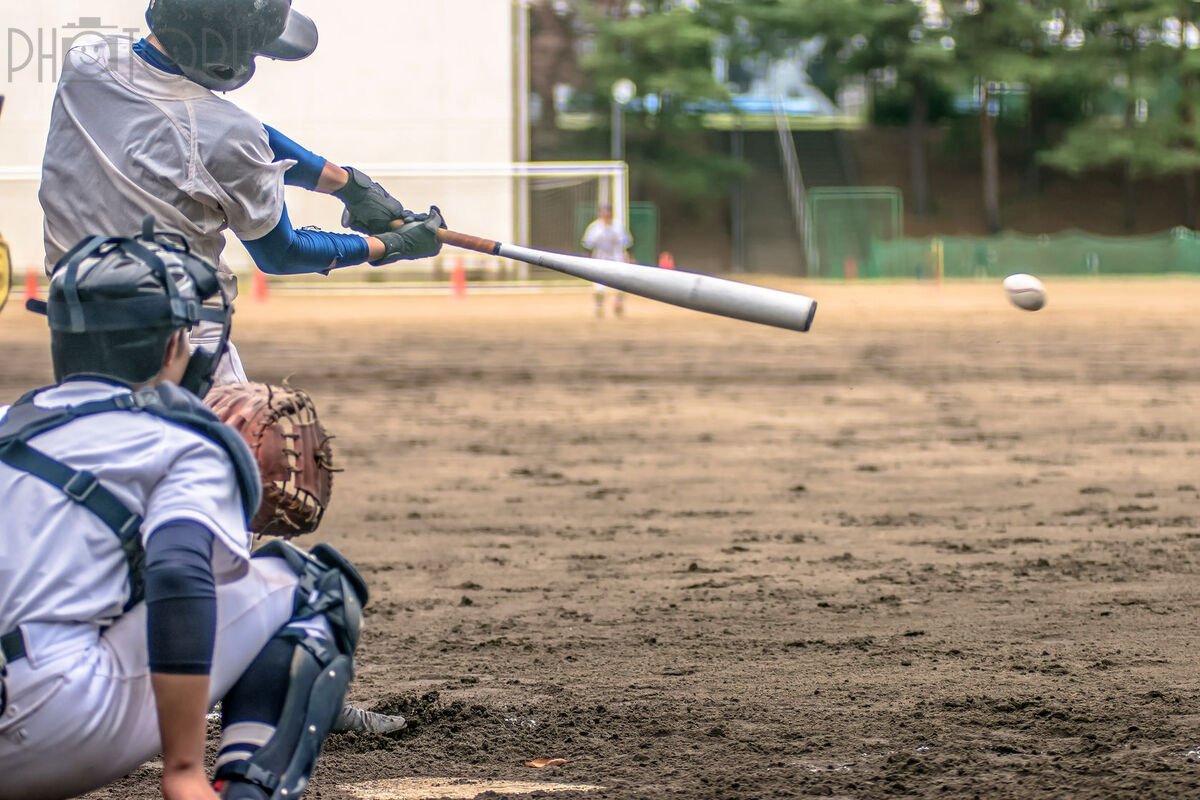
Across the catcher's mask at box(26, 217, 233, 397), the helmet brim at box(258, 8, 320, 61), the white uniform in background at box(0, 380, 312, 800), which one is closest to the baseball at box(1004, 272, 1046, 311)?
the helmet brim at box(258, 8, 320, 61)

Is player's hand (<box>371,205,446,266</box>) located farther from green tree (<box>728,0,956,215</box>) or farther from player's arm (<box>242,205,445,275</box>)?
green tree (<box>728,0,956,215</box>)

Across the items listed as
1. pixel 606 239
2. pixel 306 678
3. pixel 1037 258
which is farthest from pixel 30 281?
pixel 1037 258

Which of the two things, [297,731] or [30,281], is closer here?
[297,731]

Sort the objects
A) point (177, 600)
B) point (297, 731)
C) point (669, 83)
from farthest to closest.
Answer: point (669, 83)
point (297, 731)
point (177, 600)

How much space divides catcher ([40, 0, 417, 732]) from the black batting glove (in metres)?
0.51

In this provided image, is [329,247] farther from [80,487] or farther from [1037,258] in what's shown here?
[1037,258]

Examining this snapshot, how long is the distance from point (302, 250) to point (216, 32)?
0.59 metres

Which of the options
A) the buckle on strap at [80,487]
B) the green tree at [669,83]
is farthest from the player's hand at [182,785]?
the green tree at [669,83]

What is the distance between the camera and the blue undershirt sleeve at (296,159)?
3879mm

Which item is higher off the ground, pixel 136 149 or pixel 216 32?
pixel 216 32

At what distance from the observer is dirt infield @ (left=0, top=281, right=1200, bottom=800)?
381cm

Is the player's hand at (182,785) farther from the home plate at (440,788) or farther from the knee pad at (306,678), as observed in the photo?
the home plate at (440,788)

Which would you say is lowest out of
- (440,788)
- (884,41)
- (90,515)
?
(440,788)

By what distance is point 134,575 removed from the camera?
2463 mm
